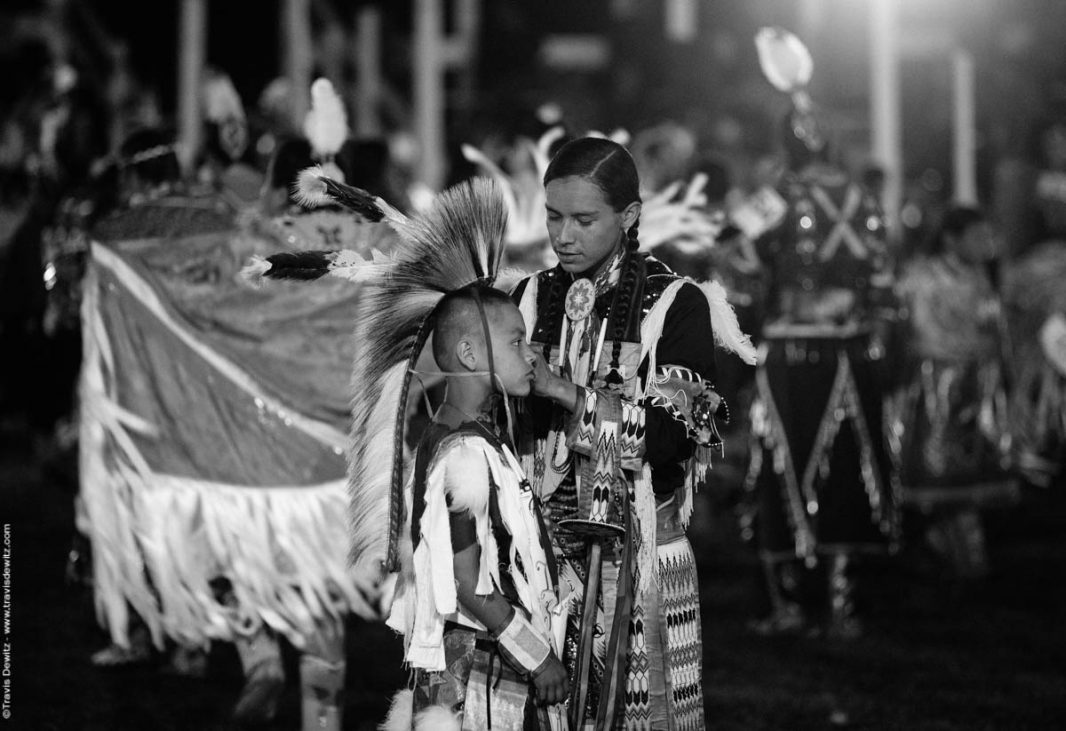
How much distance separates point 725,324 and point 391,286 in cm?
76

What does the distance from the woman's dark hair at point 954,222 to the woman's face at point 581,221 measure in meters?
5.01

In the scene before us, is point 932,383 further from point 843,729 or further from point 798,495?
point 843,729

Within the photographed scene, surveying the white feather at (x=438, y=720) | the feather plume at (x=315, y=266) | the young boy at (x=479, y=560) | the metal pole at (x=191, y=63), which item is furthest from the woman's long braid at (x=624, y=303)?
the metal pole at (x=191, y=63)

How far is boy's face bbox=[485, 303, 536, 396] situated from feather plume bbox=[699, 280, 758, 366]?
518 millimetres

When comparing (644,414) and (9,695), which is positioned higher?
(644,414)

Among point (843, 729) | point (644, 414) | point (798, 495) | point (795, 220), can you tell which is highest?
point (795, 220)

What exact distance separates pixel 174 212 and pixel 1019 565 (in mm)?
4854

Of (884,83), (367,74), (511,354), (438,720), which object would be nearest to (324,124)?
(511,354)

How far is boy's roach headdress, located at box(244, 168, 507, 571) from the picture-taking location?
11.7 feet

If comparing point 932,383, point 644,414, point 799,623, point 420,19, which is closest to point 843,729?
point 799,623

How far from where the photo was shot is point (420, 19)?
625 inches

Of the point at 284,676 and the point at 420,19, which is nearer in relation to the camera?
the point at 284,676

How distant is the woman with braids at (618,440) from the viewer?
3.54 metres

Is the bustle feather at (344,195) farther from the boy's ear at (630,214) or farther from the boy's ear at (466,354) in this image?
the boy's ear at (630,214)
